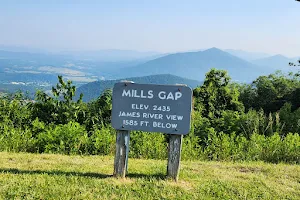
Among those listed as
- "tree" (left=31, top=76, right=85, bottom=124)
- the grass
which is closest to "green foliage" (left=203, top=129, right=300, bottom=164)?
the grass

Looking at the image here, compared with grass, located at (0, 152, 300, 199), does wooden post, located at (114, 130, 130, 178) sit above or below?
above

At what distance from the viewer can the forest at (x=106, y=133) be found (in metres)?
5.53

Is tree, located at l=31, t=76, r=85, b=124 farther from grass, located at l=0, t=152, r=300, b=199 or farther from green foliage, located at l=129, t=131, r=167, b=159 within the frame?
grass, located at l=0, t=152, r=300, b=199

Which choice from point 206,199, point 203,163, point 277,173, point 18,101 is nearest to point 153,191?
point 206,199

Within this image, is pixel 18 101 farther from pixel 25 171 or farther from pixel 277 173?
pixel 277 173

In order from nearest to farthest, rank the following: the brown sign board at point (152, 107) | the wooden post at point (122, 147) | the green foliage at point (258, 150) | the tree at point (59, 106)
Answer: the brown sign board at point (152, 107), the wooden post at point (122, 147), the green foliage at point (258, 150), the tree at point (59, 106)

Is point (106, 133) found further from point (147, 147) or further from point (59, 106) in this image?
point (59, 106)

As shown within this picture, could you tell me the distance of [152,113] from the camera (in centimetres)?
388

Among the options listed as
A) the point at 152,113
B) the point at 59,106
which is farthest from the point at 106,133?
the point at 152,113

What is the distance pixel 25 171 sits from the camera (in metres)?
4.22

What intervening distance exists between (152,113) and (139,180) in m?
0.82

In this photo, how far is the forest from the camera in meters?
5.53

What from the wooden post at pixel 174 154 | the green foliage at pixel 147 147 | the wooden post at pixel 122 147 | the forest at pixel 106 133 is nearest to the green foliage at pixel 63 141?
the forest at pixel 106 133

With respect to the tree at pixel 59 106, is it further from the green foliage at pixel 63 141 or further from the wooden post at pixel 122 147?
the wooden post at pixel 122 147
